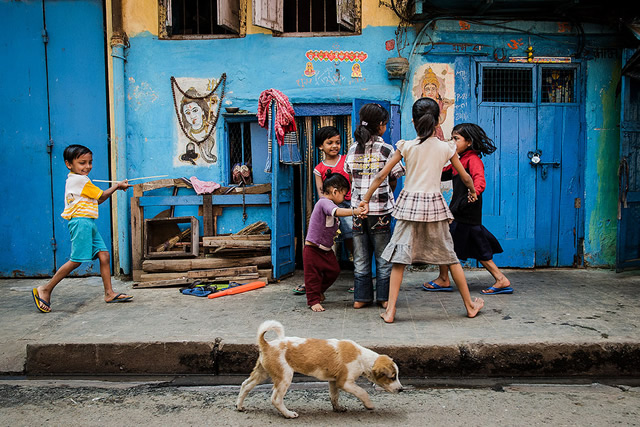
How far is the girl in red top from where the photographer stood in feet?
19.1

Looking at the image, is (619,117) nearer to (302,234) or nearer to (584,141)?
(584,141)

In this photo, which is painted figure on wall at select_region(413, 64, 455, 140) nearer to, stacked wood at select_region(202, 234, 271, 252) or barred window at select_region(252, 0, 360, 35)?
barred window at select_region(252, 0, 360, 35)

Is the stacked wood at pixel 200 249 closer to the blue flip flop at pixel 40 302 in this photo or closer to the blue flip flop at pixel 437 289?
the blue flip flop at pixel 40 302

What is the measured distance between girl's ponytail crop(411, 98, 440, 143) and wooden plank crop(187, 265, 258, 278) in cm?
306

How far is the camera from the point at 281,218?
7004mm

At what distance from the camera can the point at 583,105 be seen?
7.32m

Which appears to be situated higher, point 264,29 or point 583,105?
point 264,29

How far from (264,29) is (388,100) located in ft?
6.37

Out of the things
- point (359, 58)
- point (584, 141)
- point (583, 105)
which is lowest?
point (584, 141)

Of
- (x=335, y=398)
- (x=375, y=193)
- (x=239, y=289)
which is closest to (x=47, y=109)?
(x=239, y=289)

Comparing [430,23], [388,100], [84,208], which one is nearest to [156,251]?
[84,208]

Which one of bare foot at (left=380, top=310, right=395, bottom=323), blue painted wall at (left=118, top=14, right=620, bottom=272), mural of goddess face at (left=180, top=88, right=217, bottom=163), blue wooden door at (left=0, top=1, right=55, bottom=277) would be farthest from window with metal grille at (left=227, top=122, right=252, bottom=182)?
bare foot at (left=380, top=310, right=395, bottom=323)

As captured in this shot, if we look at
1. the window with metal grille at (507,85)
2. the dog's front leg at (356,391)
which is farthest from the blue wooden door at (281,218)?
the dog's front leg at (356,391)

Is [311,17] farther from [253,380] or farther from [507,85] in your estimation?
[253,380]
